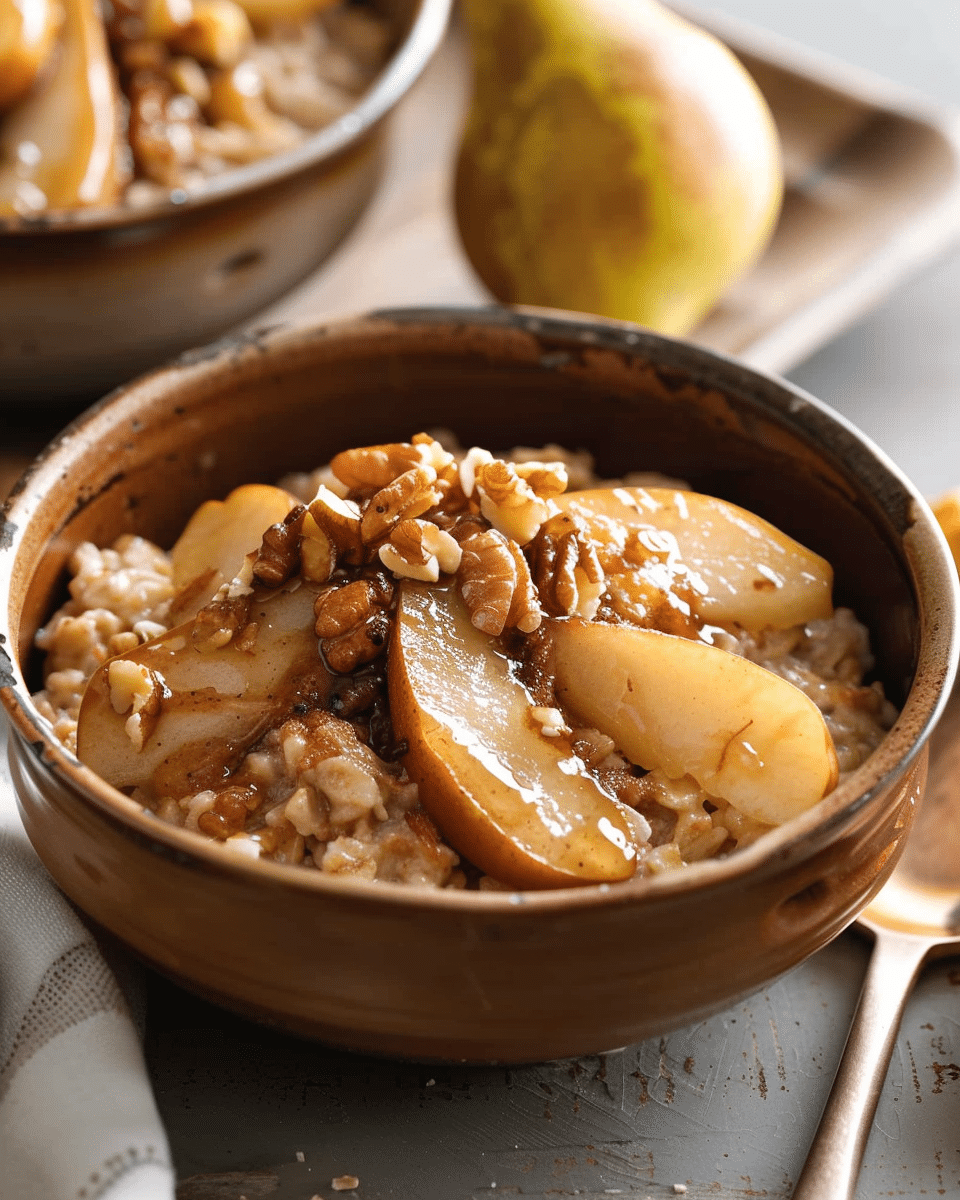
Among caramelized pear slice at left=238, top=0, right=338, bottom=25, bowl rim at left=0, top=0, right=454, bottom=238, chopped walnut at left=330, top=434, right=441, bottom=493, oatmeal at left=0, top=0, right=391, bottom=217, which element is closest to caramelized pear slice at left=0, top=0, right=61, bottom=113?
oatmeal at left=0, top=0, right=391, bottom=217

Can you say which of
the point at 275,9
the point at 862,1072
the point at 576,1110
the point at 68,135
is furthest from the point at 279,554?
the point at 275,9

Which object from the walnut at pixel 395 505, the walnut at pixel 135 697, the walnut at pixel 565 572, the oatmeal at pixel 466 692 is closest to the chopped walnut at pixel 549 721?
the oatmeal at pixel 466 692

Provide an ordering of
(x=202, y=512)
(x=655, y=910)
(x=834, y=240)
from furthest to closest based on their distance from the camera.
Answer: (x=834, y=240)
(x=202, y=512)
(x=655, y=910)

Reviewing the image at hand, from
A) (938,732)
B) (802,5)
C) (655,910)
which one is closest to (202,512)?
(655,910)

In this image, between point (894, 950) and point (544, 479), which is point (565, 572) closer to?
point (544, 479)

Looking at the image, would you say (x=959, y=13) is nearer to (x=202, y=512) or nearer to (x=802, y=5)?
(x=802, y=5)
